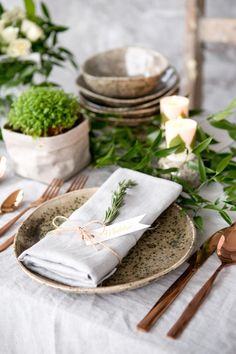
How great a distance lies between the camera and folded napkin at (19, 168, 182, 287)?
0.79 metres

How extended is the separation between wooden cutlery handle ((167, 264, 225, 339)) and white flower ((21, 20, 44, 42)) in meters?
0.88

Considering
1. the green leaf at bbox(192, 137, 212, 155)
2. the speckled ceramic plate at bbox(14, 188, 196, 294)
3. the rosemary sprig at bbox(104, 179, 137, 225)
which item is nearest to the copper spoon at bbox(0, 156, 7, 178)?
the speckled ceramic plate at bbox(14, 188, 196, 294)

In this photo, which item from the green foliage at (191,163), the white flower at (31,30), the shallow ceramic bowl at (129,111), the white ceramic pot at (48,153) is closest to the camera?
the green foliage at (191,163)

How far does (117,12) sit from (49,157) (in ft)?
5.58

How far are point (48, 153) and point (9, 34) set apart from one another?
444 mm

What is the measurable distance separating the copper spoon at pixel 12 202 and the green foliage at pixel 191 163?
0.58ft

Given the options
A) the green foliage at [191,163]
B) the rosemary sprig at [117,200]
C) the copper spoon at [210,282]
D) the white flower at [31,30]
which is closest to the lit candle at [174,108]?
the green foliage at [191,163]

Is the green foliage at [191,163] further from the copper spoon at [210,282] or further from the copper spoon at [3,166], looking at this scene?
the copper spoon at [3,166]

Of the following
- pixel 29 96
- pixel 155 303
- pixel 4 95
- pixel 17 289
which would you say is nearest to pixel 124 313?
pixel 155 303

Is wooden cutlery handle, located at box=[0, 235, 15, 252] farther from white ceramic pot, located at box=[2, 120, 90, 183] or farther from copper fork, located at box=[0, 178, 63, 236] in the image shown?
white ceramic pot, located at box=[2, 120, 90, 183]

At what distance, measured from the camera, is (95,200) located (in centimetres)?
96

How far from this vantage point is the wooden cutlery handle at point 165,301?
0.73 metres

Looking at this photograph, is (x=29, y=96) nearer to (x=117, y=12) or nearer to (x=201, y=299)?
(x=201, y=299)

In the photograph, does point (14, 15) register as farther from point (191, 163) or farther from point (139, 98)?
point (191, 163)
